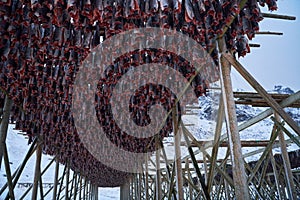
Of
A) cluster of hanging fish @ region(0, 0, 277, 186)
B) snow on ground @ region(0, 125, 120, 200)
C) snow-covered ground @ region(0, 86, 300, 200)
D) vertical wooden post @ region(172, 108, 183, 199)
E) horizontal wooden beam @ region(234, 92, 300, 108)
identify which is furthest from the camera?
snow-covered ground @ region(0, 86, 300, 200)

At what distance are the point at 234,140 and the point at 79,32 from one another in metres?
2.68

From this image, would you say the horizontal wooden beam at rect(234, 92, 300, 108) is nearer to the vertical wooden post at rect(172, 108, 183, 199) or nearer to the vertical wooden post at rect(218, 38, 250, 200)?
the vertical wooden post at rect(172, 108, 183, 199)

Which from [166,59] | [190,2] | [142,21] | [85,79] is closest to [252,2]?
[190,2]

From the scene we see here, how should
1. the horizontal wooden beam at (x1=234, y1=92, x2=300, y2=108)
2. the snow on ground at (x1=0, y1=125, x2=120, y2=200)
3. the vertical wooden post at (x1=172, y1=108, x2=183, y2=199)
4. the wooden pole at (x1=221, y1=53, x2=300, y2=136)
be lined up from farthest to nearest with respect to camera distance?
the snow on ground at (x1=0, y1=125, x2=120, y2=200) → the vertical wooden post at (x1=172, y1=108, x2=183, y2=199) → the horizontal wooden beam at (x1=234, y1=92, x2=300, y2=108) → the wooden pole at (x1=221, y1=53, x2=300, y2=136)

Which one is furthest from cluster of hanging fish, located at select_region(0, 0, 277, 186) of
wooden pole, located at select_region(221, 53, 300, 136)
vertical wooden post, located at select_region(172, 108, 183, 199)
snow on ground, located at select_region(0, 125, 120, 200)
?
snow on ground, located at select_region(0, 125, 120, 200)

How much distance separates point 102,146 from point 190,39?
7832 millimetres

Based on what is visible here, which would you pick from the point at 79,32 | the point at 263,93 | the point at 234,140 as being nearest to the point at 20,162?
the point at 79,32

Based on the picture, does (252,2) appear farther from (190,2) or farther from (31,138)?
(31,138)

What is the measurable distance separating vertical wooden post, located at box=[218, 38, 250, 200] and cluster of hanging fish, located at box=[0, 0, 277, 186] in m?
0.59

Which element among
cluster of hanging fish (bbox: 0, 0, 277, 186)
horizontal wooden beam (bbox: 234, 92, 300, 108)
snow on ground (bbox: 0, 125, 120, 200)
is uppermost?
cluster of hanging fish (bbox: 0, 0, 277, 186)

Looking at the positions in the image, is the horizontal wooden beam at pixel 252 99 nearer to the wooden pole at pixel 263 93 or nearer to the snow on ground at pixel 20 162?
the wooden pole at pixel 263 93

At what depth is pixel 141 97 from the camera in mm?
6496

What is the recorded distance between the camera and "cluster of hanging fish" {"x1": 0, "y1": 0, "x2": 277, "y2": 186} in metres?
3.36

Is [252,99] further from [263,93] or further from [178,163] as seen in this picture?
Result: [263,93]
